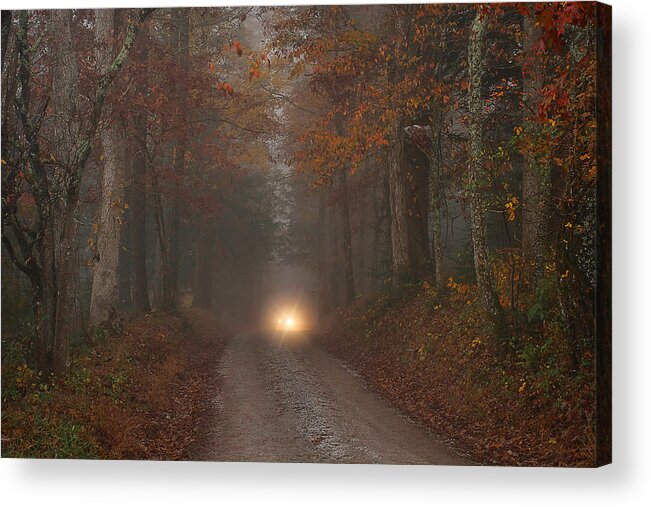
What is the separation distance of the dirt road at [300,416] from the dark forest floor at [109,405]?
1.24 ft

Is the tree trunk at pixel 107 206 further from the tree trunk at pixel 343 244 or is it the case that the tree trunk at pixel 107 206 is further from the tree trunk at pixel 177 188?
the tree trunk at pixel 343 244

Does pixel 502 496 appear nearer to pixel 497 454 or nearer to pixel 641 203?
pixel 497 454

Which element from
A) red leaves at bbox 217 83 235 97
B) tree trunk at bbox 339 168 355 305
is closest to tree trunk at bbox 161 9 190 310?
red leaves at bbox 217 83 235 97

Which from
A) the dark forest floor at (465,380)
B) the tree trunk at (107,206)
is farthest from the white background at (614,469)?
the tree trunk at (107,206)

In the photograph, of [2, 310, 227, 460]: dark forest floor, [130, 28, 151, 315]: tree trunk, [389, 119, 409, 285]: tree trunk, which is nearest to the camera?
[2, 310, 227, 460]: dark forest floor

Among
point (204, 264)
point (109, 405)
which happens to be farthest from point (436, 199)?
point (109, 405)

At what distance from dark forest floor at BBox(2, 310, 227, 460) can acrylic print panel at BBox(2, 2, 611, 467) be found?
28 millimetres

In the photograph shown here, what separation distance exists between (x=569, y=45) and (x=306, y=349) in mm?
5318

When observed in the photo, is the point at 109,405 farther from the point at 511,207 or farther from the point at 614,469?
the point at 614,469

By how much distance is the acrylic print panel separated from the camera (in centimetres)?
777

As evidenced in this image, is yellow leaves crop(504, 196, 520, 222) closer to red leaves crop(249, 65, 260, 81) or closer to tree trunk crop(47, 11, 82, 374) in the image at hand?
red leaves crop(249, 65, 260, 81)

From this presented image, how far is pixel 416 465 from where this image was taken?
309 inches

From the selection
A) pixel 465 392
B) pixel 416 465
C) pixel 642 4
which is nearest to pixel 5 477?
pixel 416 465

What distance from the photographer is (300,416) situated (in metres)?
8.41
